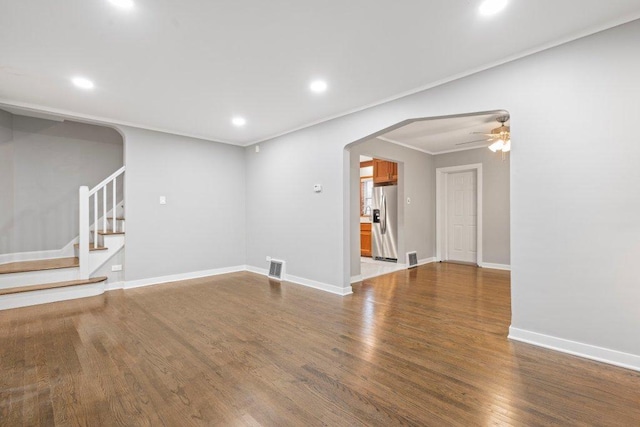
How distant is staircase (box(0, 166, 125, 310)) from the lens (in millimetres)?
3928

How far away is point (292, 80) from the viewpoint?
329 centimetres

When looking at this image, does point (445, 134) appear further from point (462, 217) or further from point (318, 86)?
point (318, 86)

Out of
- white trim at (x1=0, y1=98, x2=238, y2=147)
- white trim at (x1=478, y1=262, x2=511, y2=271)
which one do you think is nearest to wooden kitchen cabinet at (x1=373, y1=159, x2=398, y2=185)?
white trim at (x1=478, y1=262, x2=511, y2=271)

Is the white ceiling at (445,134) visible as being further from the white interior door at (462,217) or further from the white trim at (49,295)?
the white trim at (49,295)

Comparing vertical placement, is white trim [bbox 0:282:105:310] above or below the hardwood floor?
above

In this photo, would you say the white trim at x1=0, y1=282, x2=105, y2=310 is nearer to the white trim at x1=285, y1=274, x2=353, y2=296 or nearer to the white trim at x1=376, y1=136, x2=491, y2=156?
the white trim at x1=285, y1=274, x2=353, y2=296

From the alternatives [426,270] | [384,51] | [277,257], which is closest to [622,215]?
[384,51]

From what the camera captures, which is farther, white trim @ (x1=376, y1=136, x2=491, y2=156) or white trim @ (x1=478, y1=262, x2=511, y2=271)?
white trim @ (x1=478, y1=262, x2=511, y2=271)

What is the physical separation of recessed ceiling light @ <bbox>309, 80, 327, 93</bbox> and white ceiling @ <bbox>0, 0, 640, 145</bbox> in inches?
4.1

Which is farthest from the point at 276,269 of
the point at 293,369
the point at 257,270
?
the point at 293,369

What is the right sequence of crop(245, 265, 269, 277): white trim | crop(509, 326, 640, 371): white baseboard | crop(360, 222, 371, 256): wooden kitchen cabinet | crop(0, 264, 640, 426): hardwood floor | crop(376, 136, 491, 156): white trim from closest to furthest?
crop(0, 264, 640, 426): hardwood floor < crop(509, 326, 640, 371): white baseboard < crop(245, 265, 269, 277): white trim < crop(376, 136, 491, 156): white trim < crop(360, 222, 371, 256): wooden kitchen cabinet

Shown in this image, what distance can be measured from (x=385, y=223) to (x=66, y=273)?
19.5ft

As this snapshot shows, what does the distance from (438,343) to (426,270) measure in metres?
3.63

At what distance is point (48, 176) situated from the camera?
512 cm
